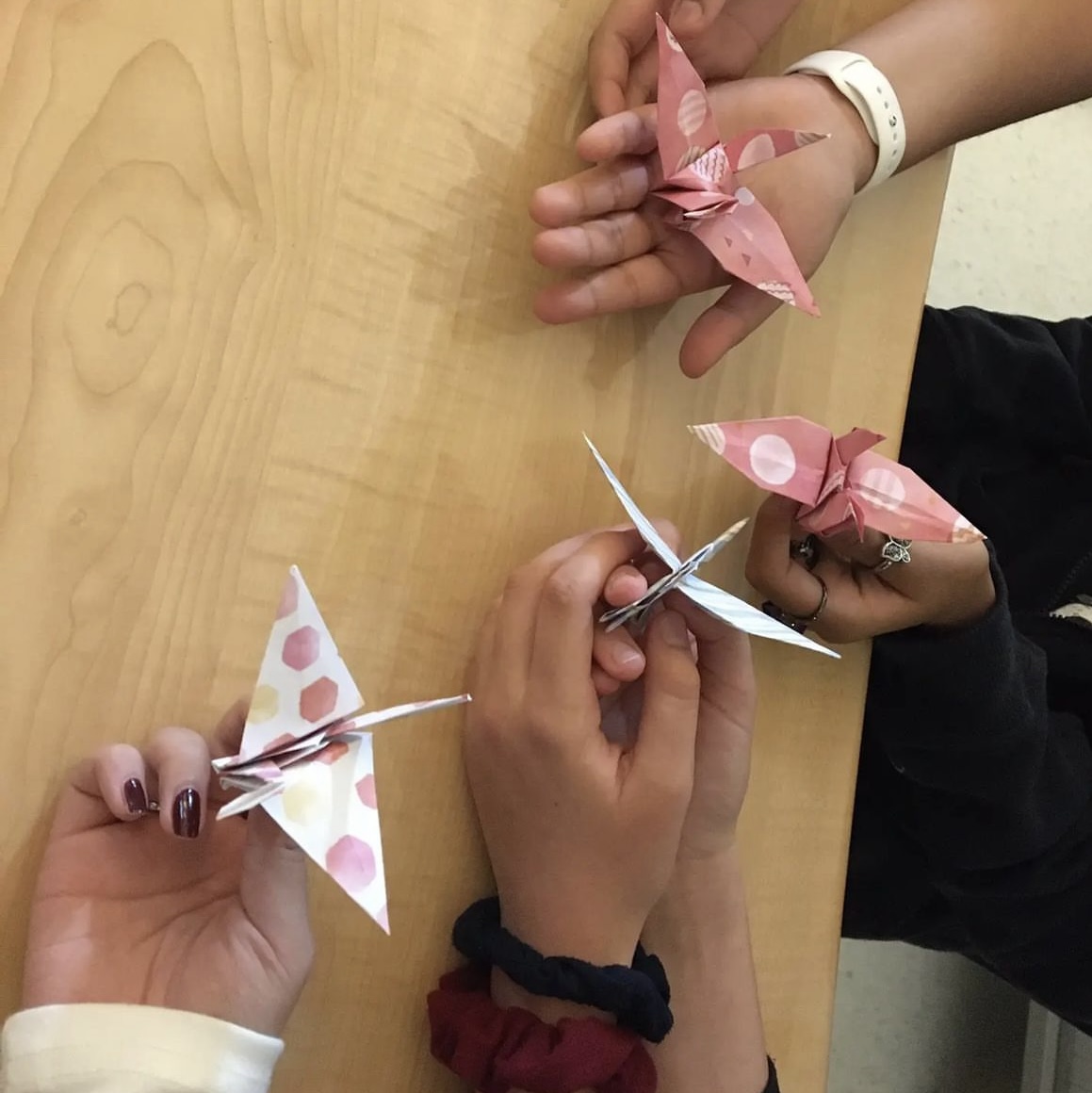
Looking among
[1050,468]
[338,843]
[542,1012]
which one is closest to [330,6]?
[338,843]

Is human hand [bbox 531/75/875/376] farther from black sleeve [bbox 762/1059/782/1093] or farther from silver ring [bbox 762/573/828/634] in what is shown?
black sleeve [bbox 762/1059/782/1093]

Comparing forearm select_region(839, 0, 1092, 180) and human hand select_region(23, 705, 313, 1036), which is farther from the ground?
forearm select_region(839, 0, 1092, 180)

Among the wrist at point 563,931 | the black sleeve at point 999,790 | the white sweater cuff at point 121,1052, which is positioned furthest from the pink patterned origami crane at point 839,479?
the white sweater cuff at point 121,1052

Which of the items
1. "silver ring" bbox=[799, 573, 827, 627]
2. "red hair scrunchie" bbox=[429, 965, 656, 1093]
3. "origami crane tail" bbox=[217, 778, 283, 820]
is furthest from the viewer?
"silver ring" bbox=[799, 573, 827, 627]

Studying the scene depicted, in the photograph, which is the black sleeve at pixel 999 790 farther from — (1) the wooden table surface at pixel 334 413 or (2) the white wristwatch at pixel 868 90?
(2) the white wristwatch at pixel 868 90

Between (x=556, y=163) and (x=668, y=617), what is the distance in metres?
0.25

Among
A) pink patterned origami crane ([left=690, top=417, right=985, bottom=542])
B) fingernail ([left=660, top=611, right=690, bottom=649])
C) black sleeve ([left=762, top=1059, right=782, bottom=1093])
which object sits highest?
pink patterned origami crane ([left=690, top=417, right=985, bottom=542])

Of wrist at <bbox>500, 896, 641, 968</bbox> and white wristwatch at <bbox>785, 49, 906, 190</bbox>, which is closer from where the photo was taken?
wrist at <bbox>500, 896, 641, 968</bbox>

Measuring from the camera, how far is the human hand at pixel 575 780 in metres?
0.48

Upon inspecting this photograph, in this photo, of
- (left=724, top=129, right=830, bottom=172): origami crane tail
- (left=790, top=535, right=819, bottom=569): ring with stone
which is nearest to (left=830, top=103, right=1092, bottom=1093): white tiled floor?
(left=790, top=535, right=819, bottom=569): ring with stone

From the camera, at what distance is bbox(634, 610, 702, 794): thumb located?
19.2 inches

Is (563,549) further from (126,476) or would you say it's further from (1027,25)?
(1027,25)

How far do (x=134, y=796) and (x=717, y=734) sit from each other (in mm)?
277

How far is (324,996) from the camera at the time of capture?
0.47m
